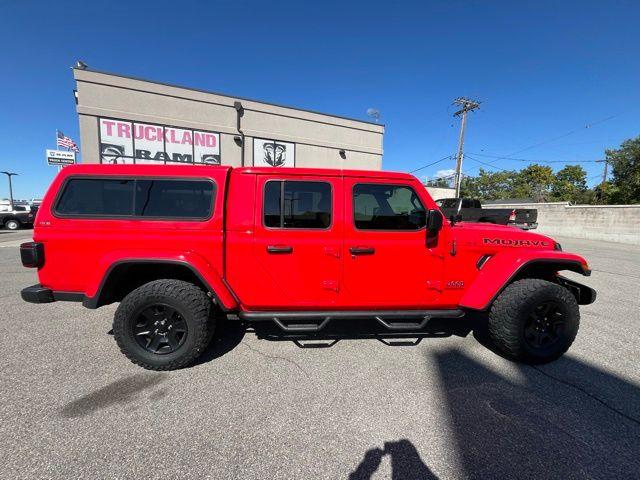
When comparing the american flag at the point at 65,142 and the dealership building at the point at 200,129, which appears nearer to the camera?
the dealership building at the point at 200,129

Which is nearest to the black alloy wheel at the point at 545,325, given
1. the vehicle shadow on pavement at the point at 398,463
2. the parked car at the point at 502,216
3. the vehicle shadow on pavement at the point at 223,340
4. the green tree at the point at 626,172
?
the vehicle shadow on pavement at the point at 398,463

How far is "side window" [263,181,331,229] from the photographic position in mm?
2857

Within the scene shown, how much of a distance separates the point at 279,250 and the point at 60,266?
216cm

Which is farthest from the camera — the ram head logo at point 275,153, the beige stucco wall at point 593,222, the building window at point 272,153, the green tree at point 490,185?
the green tree at point 490,185

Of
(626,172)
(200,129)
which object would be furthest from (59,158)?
(626,172)

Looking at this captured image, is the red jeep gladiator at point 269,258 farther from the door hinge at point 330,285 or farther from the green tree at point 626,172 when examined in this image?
the green tree at point 626,172

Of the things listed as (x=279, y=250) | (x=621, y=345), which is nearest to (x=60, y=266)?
(x=279, y=250)

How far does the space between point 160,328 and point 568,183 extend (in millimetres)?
67741

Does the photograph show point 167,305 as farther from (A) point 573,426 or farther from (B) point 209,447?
(A) point 573,426

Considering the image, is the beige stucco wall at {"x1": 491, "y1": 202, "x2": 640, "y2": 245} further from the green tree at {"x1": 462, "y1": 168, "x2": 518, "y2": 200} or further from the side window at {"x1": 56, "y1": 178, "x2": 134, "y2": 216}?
the green tree at {"x1": 462, "y1": 168, "x2": 518, "y2": 200}

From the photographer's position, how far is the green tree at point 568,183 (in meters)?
49.8

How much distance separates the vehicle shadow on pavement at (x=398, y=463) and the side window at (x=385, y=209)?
1824mm

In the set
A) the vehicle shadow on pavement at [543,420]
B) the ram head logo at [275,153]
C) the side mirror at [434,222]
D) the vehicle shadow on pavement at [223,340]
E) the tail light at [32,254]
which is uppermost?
the ram head logo at [275,153]

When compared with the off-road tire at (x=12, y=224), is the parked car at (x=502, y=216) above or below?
above
